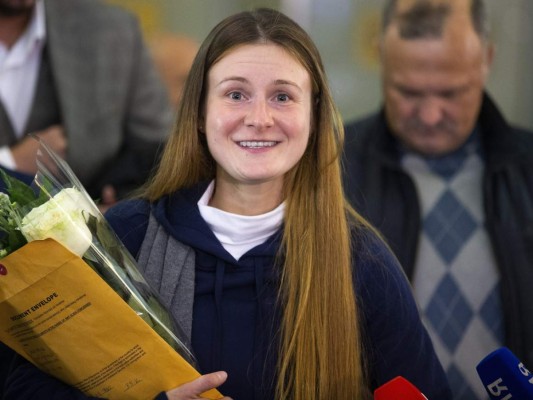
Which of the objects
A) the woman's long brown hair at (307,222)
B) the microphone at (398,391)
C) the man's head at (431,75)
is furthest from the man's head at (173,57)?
the microphone at (398,391)

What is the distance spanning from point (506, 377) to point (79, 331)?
79 cm

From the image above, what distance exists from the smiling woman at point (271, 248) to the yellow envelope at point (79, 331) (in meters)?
0.15

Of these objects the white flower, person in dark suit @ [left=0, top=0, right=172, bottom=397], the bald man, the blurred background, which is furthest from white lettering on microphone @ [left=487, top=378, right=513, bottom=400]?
the blurred background

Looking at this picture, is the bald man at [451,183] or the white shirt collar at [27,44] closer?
the bald man at [451,183]

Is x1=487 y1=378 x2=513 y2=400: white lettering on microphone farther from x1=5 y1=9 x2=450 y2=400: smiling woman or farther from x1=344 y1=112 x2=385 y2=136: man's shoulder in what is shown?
x1=344 y1=112 x2=385 y2=136: man's shoulder

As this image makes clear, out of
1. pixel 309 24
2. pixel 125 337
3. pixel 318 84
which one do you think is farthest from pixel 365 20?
pixel 125 337

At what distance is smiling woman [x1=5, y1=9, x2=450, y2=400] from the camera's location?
2051 mm

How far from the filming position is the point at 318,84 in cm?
219

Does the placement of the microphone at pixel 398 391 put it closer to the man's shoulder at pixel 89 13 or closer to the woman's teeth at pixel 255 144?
the woman's teeth at pixel 255 144

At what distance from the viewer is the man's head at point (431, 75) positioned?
3.25 meters

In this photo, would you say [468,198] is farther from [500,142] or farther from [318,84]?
[318,84]

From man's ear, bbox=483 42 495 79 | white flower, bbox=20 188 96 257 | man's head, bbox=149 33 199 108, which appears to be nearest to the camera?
white flower, bbox=20 188 96 257

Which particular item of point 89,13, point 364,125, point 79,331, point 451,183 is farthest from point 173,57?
point 79,331

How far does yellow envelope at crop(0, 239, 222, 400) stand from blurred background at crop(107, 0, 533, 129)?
243 centimetres
